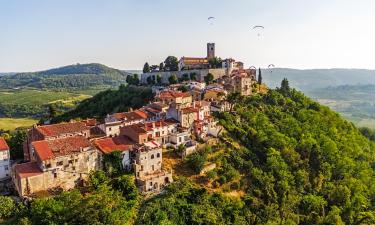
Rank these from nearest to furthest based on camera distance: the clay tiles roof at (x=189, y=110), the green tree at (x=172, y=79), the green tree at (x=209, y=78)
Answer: the clay tiles roof at (x=189, y=110), the green tree at (x=172, y=79), the green tree at (x=209, y=78)

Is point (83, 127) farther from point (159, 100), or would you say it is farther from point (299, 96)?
point (299, 96)

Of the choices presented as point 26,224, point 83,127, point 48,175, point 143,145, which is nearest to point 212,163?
point 143,145

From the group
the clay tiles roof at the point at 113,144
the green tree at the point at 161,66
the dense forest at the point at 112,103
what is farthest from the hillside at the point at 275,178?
the green tree at the point at 161,66

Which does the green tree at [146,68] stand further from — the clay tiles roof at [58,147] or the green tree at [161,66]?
the clay tiles roof at [58,147]

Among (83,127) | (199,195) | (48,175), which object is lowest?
(199,195)

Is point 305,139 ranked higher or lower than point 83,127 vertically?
lower

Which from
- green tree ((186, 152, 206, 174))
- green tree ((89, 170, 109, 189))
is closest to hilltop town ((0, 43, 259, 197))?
green tree ((89, 170, 109, 189))
